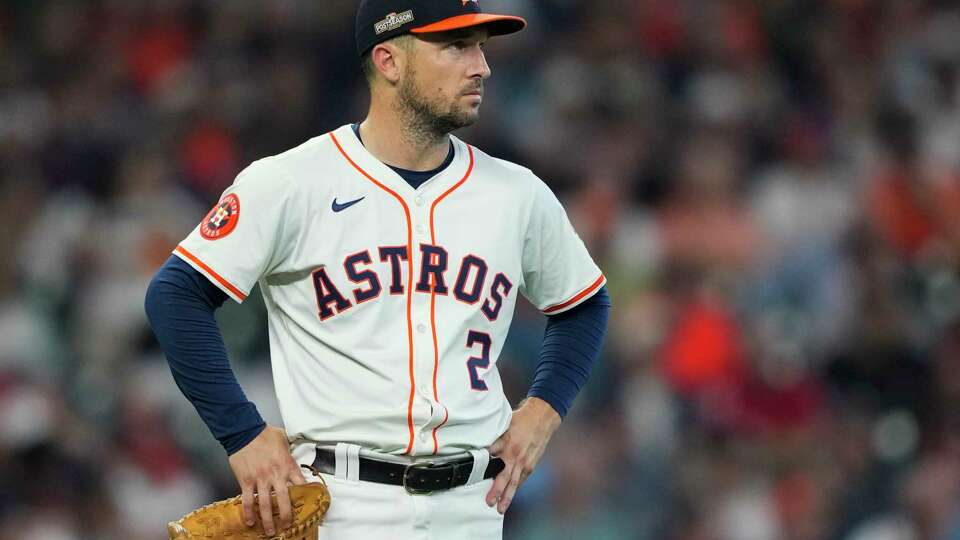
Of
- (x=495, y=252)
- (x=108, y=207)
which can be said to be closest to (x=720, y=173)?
(x=108, y=207)

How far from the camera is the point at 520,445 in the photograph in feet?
10.7

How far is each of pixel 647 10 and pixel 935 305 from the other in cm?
243

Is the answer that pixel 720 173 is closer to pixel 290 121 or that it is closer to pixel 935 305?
pixel 935 305

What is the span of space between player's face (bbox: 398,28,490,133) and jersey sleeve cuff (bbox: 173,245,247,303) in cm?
54

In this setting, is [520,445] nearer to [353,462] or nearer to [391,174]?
[353,462]

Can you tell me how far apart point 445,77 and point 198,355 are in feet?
2.52

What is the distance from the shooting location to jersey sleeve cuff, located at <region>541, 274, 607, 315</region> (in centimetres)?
345

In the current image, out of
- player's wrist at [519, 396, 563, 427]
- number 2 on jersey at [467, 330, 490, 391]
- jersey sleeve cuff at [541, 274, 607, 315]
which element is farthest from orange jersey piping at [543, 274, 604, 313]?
number 2 on jersey at [467, 330, 490, 391]

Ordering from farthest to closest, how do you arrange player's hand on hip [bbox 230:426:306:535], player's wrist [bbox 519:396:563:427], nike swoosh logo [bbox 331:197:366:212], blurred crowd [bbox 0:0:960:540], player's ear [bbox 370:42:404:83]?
blurred crowd [bbox 0:0:960:540]
player's wrist [bbox 519:396:563:427]
player's ear [bbox 370:42:404:83]
nike swoosh logo [bbox 331:197:366:212]
player's hand on hip [bbox 230:426:306:535]

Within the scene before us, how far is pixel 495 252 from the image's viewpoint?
125 inches

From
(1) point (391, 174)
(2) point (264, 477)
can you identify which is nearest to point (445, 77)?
(1) point (391, 174)

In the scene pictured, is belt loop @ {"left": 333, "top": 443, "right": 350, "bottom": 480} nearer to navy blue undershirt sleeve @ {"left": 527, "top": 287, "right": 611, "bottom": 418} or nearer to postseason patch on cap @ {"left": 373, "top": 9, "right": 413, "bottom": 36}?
navy blue undershirt sleeve @ {"left": 527, "top": 287, "right": 611, "bottom": 418}

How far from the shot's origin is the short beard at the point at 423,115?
3123 millimetres

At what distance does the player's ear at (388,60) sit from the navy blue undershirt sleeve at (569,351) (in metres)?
0.72
